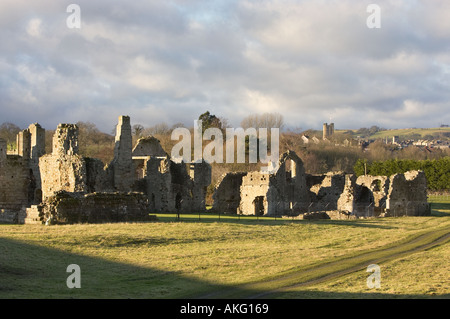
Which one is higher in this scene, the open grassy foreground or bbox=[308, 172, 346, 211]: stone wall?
bbox=[308, 172, 346, 211]: stone wall

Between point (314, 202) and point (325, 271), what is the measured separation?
28734 mm

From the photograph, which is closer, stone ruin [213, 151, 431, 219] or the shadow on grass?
the shadow on grass

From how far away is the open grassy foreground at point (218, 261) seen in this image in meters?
15.1

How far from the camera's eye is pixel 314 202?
46.7 meters

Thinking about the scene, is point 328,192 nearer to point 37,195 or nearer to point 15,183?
point 37,195

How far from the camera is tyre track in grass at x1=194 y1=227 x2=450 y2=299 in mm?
14938

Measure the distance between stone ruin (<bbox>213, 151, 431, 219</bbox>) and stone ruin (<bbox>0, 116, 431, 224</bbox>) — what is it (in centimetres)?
7

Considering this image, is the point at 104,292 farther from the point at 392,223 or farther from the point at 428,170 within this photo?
the point at 428,170

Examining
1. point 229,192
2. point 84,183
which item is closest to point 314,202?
point 229,192

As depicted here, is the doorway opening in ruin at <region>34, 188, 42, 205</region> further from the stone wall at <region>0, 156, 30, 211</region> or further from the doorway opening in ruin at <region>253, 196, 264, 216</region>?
the doorway opening in ruin at <region>253, 196, 264, 216</region>

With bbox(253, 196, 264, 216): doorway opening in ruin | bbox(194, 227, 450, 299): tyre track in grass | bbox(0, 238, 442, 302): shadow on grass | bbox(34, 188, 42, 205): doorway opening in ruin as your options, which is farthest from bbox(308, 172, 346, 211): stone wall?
bbox(0, 238, 442, 302): shadow on grass

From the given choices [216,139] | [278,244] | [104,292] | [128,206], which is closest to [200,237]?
[278,244]

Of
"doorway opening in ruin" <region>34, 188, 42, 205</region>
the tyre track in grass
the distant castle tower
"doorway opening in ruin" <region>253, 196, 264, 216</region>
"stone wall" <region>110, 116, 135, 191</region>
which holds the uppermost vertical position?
the distant castle tower
